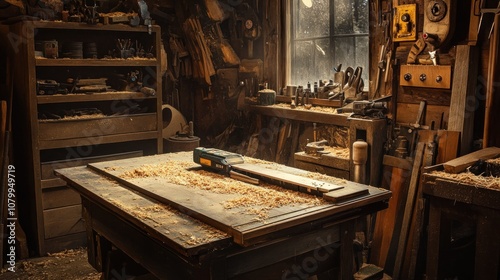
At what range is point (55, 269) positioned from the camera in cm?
410

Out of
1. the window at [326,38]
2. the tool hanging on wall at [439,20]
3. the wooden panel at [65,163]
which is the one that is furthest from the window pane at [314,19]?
the wooden panel at [65,163]

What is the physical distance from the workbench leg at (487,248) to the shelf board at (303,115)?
1566mm

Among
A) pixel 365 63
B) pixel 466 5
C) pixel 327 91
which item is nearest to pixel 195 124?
pixel 327 91

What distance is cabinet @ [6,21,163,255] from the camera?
4.25m

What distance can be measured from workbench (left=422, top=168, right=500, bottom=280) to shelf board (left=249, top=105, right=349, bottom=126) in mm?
1276

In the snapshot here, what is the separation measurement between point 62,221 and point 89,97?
113 centimetres

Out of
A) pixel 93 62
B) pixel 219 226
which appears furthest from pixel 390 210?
pixel 93 62

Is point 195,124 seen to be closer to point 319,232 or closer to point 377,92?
point 377,92

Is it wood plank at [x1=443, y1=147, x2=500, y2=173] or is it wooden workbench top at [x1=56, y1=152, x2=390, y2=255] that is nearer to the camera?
wooden workbench top at [x1=56, y1=152, x2=390, y2=255]

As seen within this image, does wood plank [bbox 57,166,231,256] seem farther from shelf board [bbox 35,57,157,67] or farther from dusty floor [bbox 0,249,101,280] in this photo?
shelf board [bbox 35,57,157,67]

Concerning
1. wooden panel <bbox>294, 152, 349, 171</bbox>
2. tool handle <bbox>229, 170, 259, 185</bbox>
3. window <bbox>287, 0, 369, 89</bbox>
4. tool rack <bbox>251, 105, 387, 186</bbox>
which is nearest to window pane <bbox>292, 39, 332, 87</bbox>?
window <bbox>287, 0, 369, 89</bbox>

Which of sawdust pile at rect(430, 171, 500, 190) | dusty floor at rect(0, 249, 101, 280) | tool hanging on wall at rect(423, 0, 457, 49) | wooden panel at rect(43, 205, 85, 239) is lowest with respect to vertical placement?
dusty floor at rect(0, 249, 101, 280)

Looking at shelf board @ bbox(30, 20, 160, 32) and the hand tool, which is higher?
shelf board @ bbox(30, 20, 160, 32)

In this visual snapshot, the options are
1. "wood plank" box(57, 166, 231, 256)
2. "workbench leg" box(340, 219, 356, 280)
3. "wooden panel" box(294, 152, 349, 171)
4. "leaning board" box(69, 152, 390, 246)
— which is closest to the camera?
"wood plank" box(57, 166, 231, 256)
